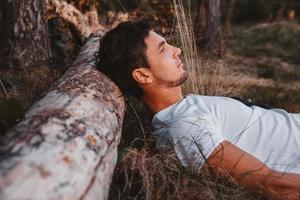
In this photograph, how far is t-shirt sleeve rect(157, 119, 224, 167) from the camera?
2.74m

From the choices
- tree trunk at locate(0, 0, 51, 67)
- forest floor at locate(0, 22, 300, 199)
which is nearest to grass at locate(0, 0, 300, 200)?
forest floor at locate(0, 22, 300, 199)

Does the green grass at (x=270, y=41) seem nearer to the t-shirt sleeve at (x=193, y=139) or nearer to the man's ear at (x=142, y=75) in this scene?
the man's ear at (x=142, y=75)

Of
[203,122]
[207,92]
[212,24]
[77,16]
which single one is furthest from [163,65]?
[212,24]

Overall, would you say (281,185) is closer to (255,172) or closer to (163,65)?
(255,172)

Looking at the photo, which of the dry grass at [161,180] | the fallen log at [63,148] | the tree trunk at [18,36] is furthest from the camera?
the tree trunk at [18,36]

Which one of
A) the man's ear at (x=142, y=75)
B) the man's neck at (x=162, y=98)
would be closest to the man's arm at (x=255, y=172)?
the man's neck at (x=162, y=98)

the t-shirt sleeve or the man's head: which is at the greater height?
the man's head

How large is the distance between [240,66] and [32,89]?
386 cm

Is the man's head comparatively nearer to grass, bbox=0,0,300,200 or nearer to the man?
the man

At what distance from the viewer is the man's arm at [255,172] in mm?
2705

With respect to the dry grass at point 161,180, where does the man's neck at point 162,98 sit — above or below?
above

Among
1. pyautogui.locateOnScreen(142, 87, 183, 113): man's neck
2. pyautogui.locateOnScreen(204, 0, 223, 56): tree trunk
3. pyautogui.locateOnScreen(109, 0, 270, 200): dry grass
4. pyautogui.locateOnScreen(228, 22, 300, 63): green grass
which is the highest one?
pyautogui.locateOnScreen(142, 87, 183, 113): man's neck

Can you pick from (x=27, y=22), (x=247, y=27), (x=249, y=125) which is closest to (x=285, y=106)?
(x=249, y=125)

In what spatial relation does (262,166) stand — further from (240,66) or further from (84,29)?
(240,66)
